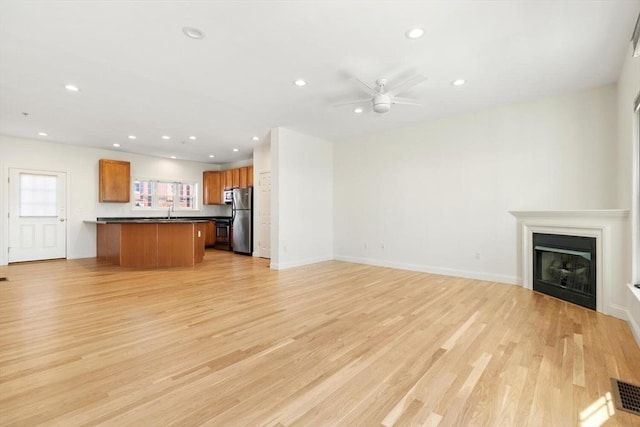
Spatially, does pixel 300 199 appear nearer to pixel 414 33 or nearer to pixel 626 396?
pixel 414 33

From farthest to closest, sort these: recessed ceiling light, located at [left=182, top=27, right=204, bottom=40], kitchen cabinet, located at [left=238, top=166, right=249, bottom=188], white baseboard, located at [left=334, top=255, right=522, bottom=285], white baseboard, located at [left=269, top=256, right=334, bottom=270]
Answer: kitchen cabinet, located at [left=238, top=166, right=249, bottom=188]
white baseboard, located at [left=269, top=256, right=334, bottom=270]
white baseboard, located at [left=334, top=255, right=522, bottom=285]
recessed ceiling light, located at [left=182, top=27, right=204, bottom=40]

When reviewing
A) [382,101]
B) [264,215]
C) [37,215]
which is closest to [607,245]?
[382,101]

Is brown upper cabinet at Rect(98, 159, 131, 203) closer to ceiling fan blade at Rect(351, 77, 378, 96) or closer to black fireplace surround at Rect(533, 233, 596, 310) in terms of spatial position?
ceiling fan blade at Rect(351, 77, 378, 96)

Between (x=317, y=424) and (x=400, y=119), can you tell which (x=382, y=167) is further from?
(x=317, y=424)

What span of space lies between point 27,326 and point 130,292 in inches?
50.2

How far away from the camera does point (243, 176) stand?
8617 mm

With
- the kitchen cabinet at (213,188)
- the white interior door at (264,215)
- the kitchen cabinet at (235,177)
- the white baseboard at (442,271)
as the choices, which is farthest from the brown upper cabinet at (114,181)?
the white baseboard at (442,271)

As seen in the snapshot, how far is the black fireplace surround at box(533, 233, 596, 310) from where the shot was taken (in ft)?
11.2

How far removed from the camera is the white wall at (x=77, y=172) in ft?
21.0

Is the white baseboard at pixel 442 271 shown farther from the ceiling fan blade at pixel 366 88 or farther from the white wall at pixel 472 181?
the ceiling fan blade at pixel 366 88

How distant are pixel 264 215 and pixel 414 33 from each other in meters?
5.40

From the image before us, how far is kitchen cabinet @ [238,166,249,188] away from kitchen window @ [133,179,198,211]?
1899 millimetres

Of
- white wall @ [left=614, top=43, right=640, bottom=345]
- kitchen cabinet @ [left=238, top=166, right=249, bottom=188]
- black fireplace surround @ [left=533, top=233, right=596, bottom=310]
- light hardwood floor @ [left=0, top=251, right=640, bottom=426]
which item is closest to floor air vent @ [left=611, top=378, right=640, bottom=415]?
light hardwood floor @ [left=0, top=251, right=640, bottom=426]

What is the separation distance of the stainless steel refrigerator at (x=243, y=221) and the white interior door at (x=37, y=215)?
13.2ft
